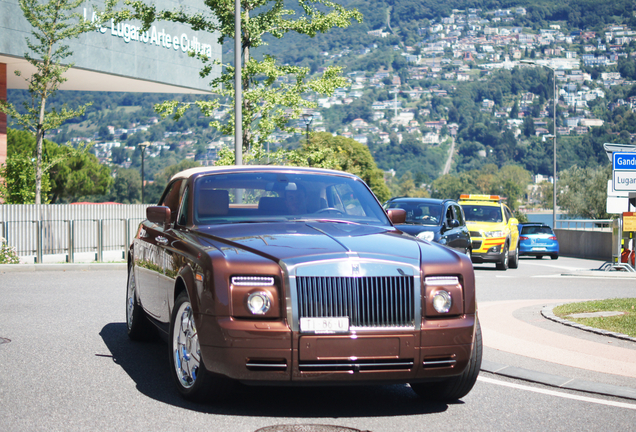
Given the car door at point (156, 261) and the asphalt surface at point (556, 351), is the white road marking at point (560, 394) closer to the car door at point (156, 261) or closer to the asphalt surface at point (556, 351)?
the asphalt surface at point (556, 351)

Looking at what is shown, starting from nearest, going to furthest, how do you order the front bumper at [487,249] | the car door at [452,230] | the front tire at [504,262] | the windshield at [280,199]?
1. the windshield at [280,199]
2. the car door at [452,230]
3. the front bumper at [487,249]
4. the front tire at [504,262]

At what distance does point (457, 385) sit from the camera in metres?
5.75

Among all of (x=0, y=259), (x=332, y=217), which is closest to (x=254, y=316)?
(x=332, y=217)

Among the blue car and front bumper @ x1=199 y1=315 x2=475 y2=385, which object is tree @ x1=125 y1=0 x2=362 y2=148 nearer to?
the blue car

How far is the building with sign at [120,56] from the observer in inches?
1186

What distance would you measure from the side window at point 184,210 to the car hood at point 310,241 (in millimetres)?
532

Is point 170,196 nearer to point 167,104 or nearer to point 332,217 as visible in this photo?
point 332,217

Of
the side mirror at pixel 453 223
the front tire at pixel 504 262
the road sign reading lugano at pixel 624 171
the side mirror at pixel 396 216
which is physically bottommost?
the front tire at pixel 504 262

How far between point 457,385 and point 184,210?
8.92 feet

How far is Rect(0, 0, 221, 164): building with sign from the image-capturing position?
30.1m

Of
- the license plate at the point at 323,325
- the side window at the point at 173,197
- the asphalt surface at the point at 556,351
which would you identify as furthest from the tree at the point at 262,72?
the license plate at the point at 323,325

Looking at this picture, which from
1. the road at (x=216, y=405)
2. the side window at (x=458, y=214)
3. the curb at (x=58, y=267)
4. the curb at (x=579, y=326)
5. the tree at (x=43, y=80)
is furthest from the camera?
the tree at (x=43, y=80)

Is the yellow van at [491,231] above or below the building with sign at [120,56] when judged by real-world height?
below

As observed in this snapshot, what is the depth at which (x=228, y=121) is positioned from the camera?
23203 millimetres
